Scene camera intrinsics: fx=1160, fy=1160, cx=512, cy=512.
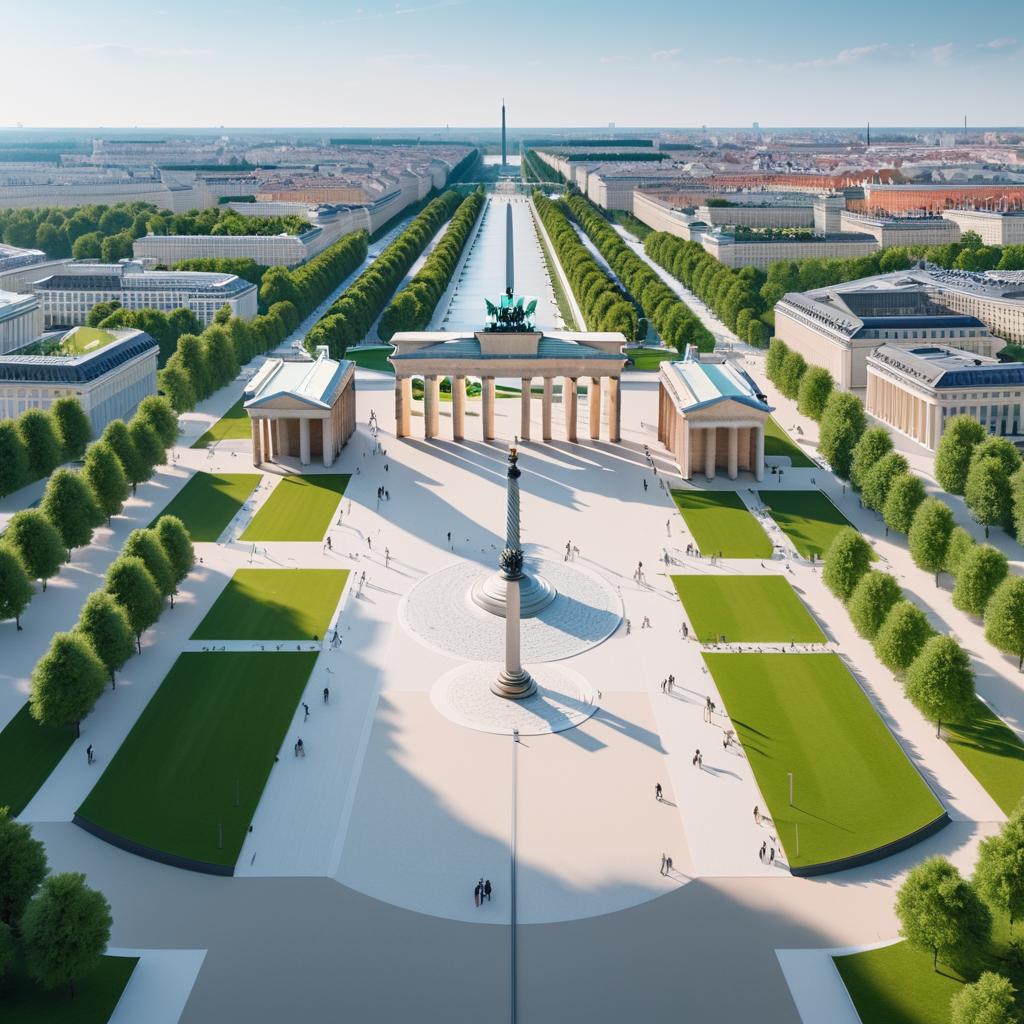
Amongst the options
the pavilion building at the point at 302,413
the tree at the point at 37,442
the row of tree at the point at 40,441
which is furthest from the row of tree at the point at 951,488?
the tree at the point at 37,442

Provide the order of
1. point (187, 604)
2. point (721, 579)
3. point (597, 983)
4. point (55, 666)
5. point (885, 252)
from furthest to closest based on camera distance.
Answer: point (885, 252) < point (721, 579) < point (187, 604) < point (55, 666) < point (597, 983)

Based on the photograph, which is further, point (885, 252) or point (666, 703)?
point (885, 252)

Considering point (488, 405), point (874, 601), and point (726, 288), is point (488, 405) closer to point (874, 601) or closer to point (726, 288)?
point (874, 601)

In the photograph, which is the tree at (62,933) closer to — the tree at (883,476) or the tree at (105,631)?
the tree at (105,631)

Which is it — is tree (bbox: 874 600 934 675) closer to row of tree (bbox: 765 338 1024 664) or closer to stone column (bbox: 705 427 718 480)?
row of tree (bbox: 765 338 1024 664)

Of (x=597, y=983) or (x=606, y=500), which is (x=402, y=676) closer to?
(x=597, y=983)

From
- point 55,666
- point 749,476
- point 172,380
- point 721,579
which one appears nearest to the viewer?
point 55,666

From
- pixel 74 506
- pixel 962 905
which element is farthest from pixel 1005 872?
pixel 74 506

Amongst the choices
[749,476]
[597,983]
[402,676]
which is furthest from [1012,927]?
[749,476]
